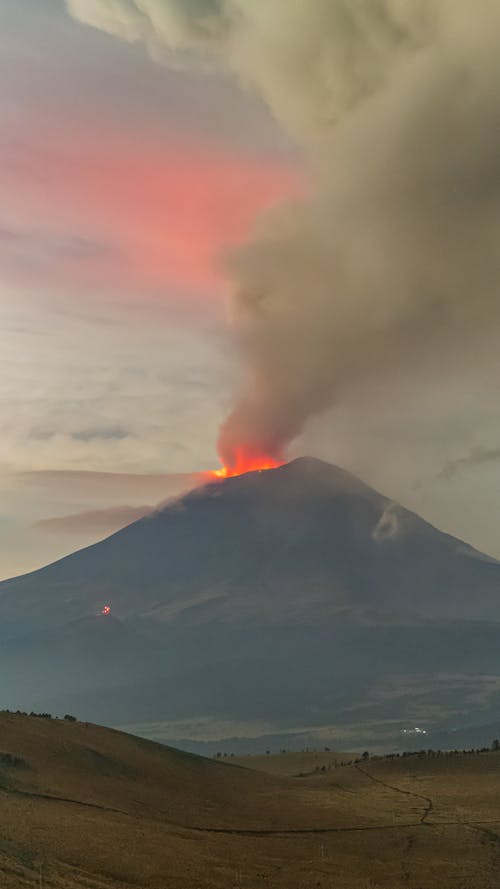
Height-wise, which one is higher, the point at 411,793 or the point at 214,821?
the point at 214,821

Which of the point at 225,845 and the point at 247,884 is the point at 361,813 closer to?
the point at 225,845

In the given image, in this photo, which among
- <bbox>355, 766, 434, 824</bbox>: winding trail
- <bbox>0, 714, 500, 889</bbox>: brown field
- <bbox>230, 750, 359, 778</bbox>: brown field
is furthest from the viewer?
<bbox>230, 750, 359, 778</bbox>: brown field

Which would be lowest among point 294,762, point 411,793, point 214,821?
point 294,762

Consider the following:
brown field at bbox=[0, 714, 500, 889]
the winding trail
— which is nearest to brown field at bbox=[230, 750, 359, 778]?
the winding trail

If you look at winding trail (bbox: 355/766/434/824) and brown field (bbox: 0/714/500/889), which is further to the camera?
winding trail (bbox: 355/766/434/824)

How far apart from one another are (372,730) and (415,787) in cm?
14747

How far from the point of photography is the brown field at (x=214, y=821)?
24422 millimetres

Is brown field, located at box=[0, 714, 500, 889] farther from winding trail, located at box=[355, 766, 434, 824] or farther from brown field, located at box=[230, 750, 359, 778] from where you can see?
brown field, located at box=[230, 750, 359, 778]

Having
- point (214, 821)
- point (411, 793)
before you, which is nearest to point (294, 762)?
point (411, 793)

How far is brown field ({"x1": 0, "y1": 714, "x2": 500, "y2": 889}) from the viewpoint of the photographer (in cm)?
2442

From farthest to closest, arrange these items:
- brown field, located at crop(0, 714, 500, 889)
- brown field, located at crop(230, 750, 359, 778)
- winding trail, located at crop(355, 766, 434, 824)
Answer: brown field, located at crop(230, 750, 359, 778) < winding trail, located at crop(355, 766, 434, 824) < brown field, located at crop(0, 714, 500, 889)

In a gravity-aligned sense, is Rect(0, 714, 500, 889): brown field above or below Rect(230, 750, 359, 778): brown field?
above

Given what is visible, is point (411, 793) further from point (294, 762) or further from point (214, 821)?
point (294, 762)

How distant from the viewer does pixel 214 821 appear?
117 feet
